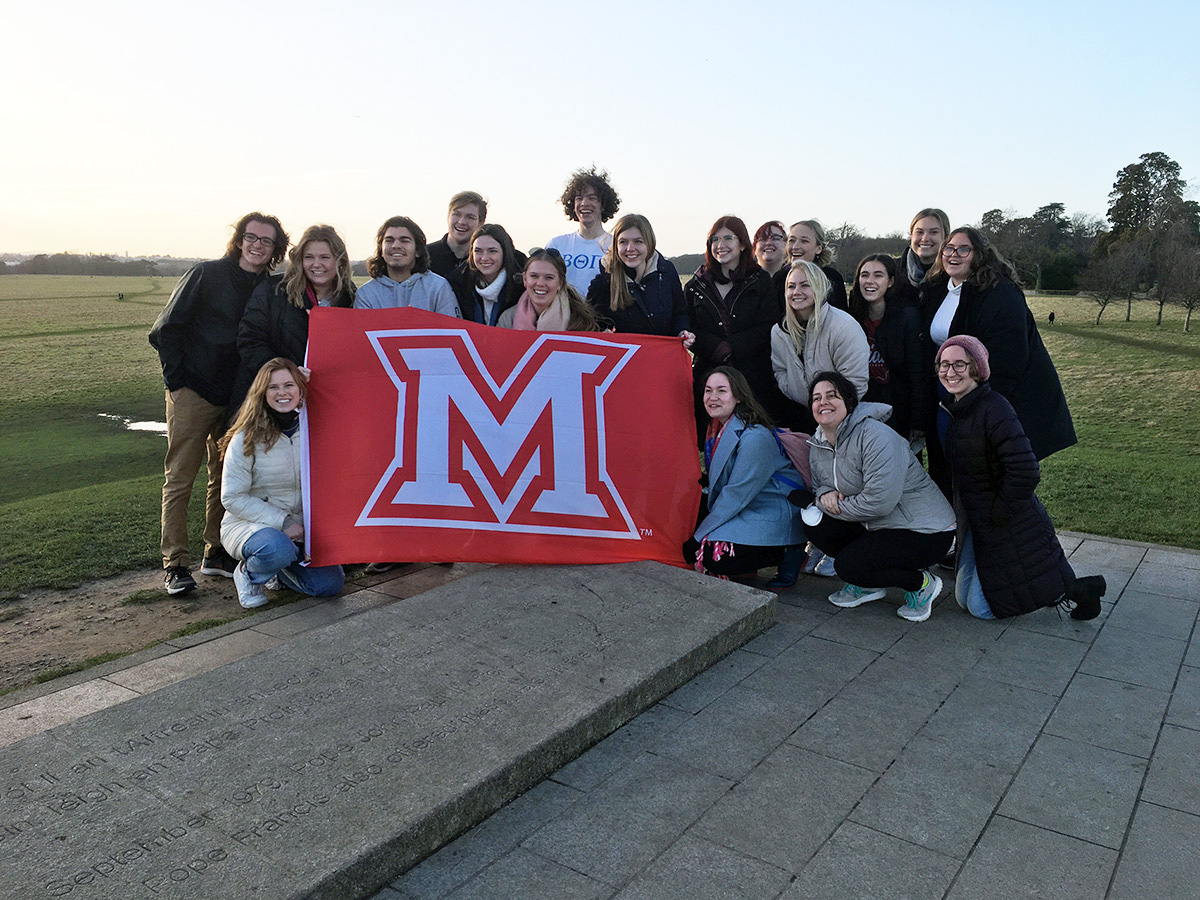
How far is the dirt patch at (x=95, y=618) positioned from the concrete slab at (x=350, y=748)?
687mm

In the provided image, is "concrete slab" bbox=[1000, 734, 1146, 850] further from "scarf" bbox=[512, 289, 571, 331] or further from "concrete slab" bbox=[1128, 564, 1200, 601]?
"scarf" bbox=[512, 289, 571, 331]

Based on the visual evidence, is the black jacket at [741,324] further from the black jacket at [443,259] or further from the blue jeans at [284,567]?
the blue jeans at [284,567]

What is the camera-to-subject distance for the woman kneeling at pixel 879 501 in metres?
5.00

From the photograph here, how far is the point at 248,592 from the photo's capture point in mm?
5355

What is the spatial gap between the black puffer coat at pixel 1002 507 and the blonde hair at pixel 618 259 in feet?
7.21

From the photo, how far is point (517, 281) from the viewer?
19.9ft

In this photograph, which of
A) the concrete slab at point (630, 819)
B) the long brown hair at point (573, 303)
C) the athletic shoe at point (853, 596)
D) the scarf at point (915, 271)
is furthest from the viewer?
the scarf at point (915, 271)

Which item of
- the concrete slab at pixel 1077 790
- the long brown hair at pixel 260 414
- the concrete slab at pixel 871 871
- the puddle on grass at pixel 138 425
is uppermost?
the long brown hair at pixel 260 414

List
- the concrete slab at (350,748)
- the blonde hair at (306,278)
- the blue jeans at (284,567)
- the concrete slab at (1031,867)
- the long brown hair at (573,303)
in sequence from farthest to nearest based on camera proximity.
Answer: the long brown hair at (573,303) < the blonde hair at (306,278) < the blue jeans at (284,567) < the concrete slab at (1031,867) < the concrete slab at (350,748)

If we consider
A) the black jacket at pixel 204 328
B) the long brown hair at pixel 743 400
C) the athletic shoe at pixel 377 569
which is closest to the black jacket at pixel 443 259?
the black jacket at pixel 204 328

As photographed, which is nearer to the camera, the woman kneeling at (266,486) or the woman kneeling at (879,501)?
the woman kneeling at (879,501)

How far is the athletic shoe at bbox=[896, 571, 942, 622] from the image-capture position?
5.11 meters

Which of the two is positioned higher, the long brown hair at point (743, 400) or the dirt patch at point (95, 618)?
the long brown hair at point (743, 400)

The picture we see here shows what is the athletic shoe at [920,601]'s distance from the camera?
5.11 m
